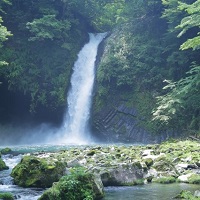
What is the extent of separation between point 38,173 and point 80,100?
65.1ft

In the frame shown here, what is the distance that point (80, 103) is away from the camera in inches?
1166

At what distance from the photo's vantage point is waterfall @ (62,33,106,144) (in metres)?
28.3

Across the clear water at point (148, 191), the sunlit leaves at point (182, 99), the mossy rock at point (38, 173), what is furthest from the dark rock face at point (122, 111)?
the mossy rock at point (38, 173)

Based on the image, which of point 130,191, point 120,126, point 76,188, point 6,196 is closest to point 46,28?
point 120,126

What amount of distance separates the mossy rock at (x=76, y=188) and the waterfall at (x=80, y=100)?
61.0 ft


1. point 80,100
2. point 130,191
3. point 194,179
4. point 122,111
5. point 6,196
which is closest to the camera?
point 6,196

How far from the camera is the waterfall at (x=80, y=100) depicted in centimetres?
2828

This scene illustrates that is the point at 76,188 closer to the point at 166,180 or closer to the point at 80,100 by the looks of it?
the point at 166,180

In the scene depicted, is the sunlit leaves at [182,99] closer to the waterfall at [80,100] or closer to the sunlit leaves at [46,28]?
the waterfall at [80,100]

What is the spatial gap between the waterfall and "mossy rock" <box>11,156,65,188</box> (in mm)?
16728

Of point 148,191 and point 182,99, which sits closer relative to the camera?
point 148,191

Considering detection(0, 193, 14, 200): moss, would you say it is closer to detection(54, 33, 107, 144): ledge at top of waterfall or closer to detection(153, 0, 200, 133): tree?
detection(153, 0, 200, 133): tree

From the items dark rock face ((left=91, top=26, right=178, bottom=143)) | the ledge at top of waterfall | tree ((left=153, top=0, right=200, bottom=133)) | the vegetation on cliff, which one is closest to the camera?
tree ((left=153, top=0, right=200, bottom=133))

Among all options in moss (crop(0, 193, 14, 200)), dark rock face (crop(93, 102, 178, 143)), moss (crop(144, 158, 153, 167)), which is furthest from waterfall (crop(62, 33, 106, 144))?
moss (crop(0, 193, 14, 200))
